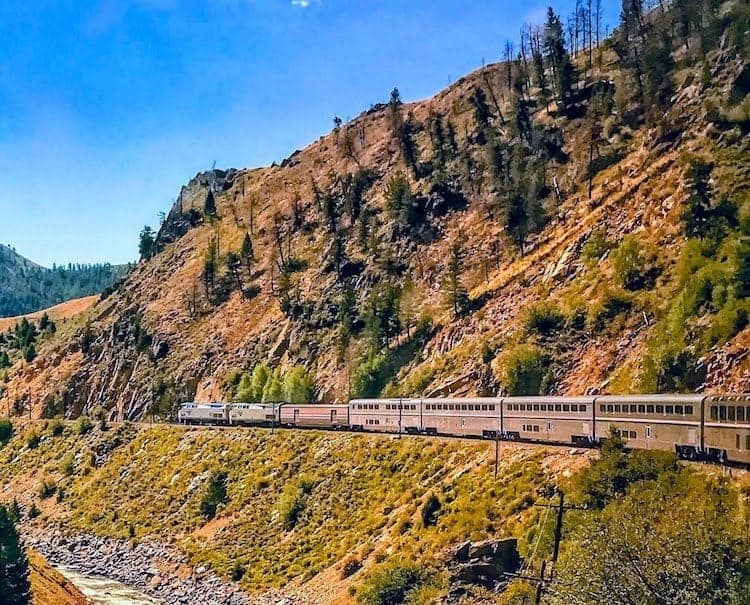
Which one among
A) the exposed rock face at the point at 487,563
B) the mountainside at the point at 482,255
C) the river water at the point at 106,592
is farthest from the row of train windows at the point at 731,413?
the river water at the point at 106,592

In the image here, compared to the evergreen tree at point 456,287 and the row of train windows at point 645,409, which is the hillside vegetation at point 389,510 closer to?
the row of train windows at point 645,409

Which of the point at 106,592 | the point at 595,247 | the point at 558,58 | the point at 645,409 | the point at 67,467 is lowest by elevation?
the point at 106,592

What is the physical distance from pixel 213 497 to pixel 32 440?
53831 mm

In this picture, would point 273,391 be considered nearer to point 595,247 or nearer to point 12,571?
point 595,247

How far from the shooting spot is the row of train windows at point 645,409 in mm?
33787

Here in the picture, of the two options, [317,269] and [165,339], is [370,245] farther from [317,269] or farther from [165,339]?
[165,339]

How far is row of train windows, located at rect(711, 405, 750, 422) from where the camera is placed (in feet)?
95.9

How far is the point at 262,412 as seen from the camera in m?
81.4

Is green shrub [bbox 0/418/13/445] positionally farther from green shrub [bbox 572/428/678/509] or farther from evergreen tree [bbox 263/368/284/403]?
green shrub [bbox 572/428/678/509]

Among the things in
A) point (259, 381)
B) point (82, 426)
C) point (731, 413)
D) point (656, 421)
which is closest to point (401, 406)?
point (656, 421)

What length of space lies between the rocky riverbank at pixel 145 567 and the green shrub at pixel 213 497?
395cm

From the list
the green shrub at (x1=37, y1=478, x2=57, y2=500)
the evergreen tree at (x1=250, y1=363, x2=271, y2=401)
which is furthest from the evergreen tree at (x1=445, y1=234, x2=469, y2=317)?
the green shrub at (x1=37, y1=478, x2=57, y2=500)

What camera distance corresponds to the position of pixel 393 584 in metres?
36.9

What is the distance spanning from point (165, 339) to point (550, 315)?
69.1m
